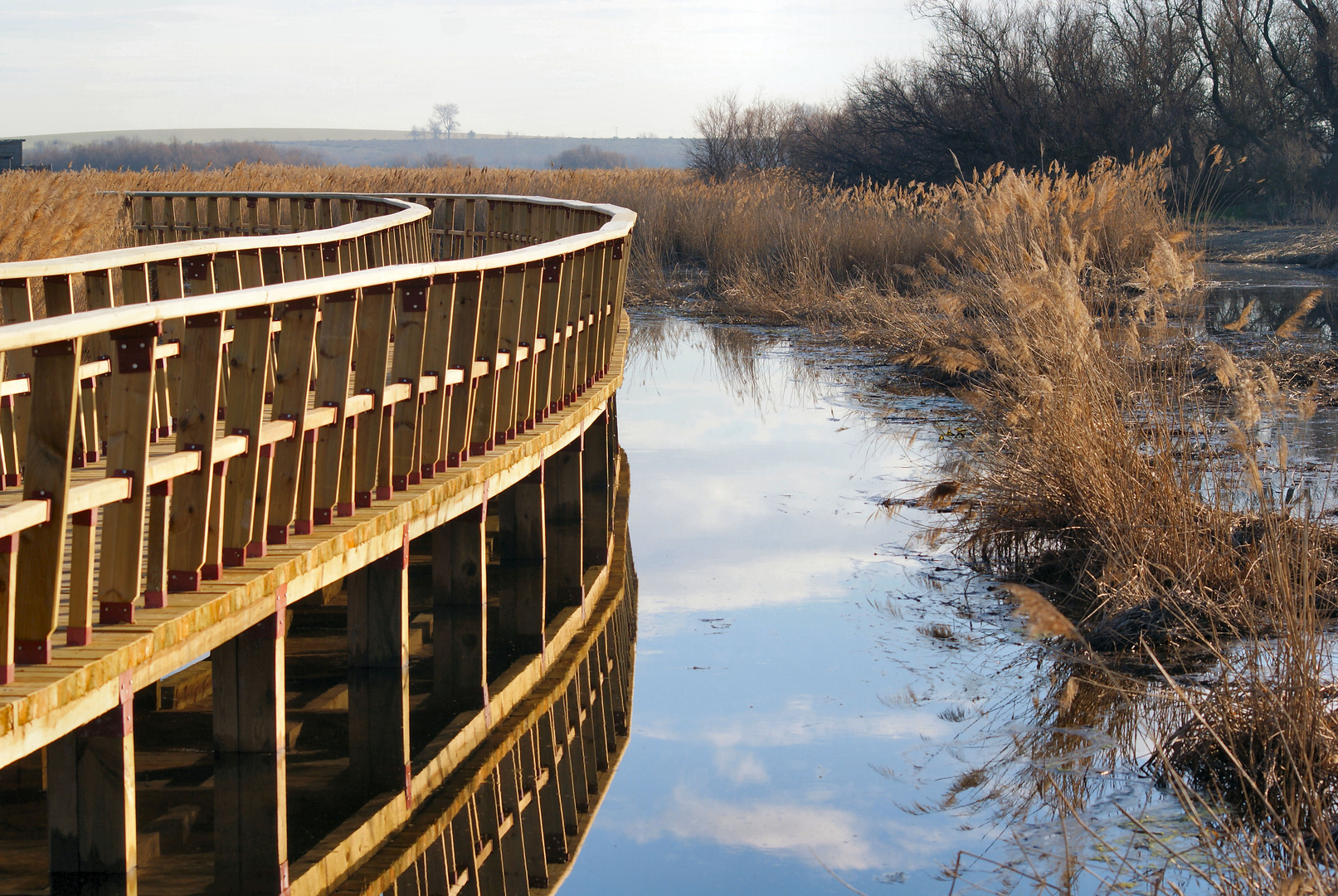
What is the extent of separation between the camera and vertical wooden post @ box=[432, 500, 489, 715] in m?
6.93

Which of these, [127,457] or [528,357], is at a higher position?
[127,457]

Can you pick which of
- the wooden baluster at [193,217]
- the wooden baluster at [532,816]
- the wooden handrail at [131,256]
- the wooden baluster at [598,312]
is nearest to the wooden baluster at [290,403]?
the wooden handrail at [131,256]

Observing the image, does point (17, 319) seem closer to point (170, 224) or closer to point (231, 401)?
point (231, 401)

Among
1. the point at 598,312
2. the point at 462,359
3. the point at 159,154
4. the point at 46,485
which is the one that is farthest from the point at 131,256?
the point at 159,154

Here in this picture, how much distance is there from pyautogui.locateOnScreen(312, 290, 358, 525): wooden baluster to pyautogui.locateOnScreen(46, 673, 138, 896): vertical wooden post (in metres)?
1.33

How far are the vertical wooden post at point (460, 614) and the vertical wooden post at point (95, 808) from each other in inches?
90.6

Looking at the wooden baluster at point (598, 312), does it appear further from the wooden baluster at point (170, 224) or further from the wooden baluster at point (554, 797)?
the wooden baluster at point (170, 224)

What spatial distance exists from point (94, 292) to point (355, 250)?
18.2ft

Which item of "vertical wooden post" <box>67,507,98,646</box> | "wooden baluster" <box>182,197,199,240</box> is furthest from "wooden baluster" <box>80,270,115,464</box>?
"wooden baluster" <box>182,197,199,240</box>

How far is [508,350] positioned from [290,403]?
2.23 metres

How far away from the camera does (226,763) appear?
5469 millimetres

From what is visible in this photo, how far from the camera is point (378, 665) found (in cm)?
645

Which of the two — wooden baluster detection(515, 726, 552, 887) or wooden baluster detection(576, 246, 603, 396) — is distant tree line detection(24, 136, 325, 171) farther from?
wooden baluster detection(515, 726, 552, 887)

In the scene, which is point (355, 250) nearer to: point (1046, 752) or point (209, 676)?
point (209, 676)
